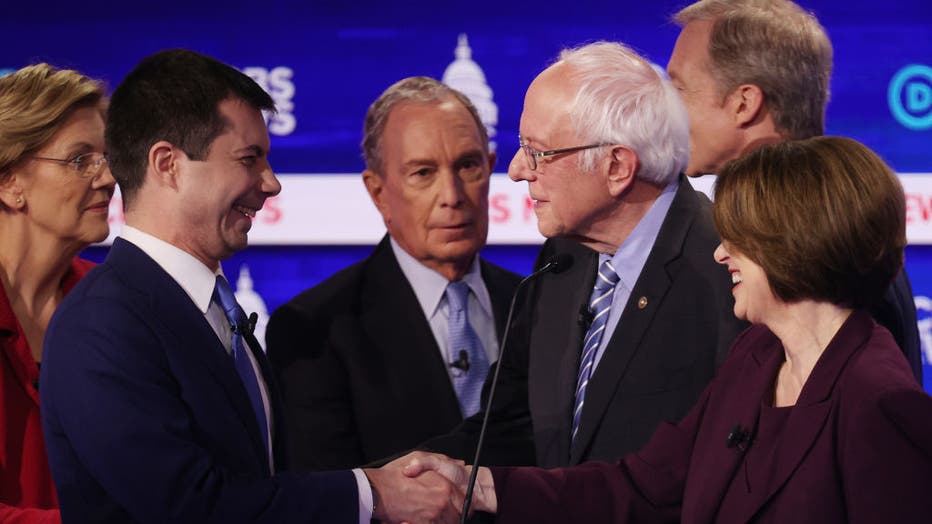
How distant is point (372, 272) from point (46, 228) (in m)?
0.91

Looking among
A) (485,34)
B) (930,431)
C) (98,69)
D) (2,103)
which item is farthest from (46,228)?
(930,431)

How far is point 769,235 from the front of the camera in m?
2.21

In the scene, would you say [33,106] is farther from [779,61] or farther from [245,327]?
[779,61]

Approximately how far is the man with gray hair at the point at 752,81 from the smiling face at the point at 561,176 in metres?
0.55

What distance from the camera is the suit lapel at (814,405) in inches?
84.2

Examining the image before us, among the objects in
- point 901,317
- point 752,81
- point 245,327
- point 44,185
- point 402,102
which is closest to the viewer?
point 245,327

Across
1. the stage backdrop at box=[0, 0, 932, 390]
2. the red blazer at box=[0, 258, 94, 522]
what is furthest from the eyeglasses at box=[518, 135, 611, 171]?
the stage backdrop at box=[0, 0, 932, 390]

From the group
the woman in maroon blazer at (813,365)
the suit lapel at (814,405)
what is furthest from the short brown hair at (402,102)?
the suit lapel at (814,405)

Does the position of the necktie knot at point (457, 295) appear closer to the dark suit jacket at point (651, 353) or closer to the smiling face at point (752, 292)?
the dark suit jacket at point (651, 353)

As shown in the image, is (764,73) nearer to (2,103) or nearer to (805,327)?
(805,327)

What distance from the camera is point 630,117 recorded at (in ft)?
9.61

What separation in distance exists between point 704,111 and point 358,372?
1.17m

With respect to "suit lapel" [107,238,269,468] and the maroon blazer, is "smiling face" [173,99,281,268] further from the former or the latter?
the maroon blazer

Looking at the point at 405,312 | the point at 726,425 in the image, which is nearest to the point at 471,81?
the point at 405,312
